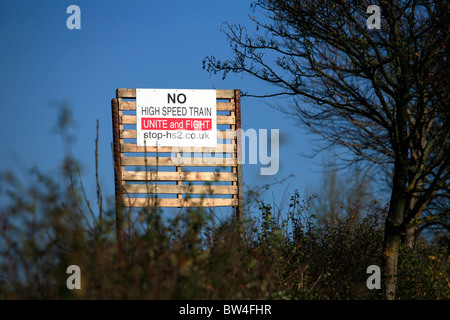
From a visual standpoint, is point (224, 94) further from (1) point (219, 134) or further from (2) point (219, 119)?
(1) point (219, 134)

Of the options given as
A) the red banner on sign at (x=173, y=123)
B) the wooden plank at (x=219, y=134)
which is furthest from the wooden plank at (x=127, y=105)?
the wooden plank at (x=219, y=134)

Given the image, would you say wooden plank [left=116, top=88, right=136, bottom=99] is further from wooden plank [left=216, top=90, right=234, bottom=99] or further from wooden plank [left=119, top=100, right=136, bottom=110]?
wooden plank [left=216, top=90, right=234, bottom=99]

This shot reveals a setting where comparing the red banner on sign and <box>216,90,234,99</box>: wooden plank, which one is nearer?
the red banner on sign

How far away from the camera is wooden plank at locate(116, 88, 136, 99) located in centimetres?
1254

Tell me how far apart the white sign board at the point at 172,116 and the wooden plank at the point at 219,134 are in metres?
0.15

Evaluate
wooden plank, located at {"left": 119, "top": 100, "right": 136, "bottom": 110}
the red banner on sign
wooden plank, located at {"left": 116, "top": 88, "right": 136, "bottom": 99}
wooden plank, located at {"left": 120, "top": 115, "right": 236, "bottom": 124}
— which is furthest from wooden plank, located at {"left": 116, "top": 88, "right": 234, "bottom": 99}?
the red banner on sign

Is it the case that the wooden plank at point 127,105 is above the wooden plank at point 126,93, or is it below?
below

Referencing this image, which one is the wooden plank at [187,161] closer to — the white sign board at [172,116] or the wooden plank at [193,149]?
the wooden plank at [193,149]

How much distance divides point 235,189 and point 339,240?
3.97 metres

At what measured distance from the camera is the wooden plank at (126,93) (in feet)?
41.1

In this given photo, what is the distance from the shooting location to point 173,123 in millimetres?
12492

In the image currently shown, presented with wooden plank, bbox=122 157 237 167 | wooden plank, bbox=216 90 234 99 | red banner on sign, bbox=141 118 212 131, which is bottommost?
wooden plank, bbox=122 157 237 167
